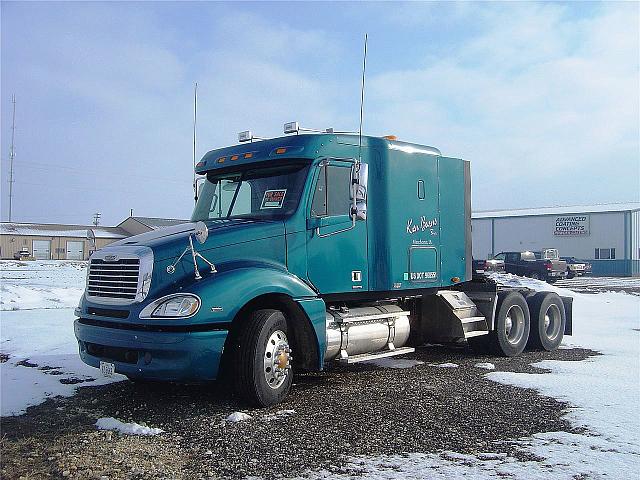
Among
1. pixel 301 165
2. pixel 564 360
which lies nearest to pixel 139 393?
pixel 301 165

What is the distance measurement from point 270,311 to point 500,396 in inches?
109

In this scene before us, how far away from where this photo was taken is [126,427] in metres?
5.75

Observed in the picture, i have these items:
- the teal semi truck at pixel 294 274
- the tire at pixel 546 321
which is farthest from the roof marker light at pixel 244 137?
the tire at pixel 546 321

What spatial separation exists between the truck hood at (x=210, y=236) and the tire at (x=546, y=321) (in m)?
6.01

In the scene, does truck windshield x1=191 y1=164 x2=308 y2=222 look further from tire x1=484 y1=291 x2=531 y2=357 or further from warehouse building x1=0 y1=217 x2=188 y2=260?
warehouse building x1=0 y1=217 x2=188 y2=260

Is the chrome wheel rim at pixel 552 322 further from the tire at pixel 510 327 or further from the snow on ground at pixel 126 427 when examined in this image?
the snow on ground at pixel 126 427

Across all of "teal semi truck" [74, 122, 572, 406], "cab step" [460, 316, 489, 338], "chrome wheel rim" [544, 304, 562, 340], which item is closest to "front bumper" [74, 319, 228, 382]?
"teal semi truck" [74, 122, 572, 406]

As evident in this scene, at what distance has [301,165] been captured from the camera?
766cm

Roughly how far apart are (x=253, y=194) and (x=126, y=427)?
3236 mm

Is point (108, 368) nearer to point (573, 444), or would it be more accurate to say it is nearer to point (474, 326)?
point (573, 444)

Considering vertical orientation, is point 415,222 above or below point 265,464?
above

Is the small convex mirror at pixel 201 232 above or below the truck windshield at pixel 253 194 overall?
below

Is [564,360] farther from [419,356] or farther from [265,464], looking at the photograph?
[265,464]

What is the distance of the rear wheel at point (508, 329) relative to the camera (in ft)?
34.2
